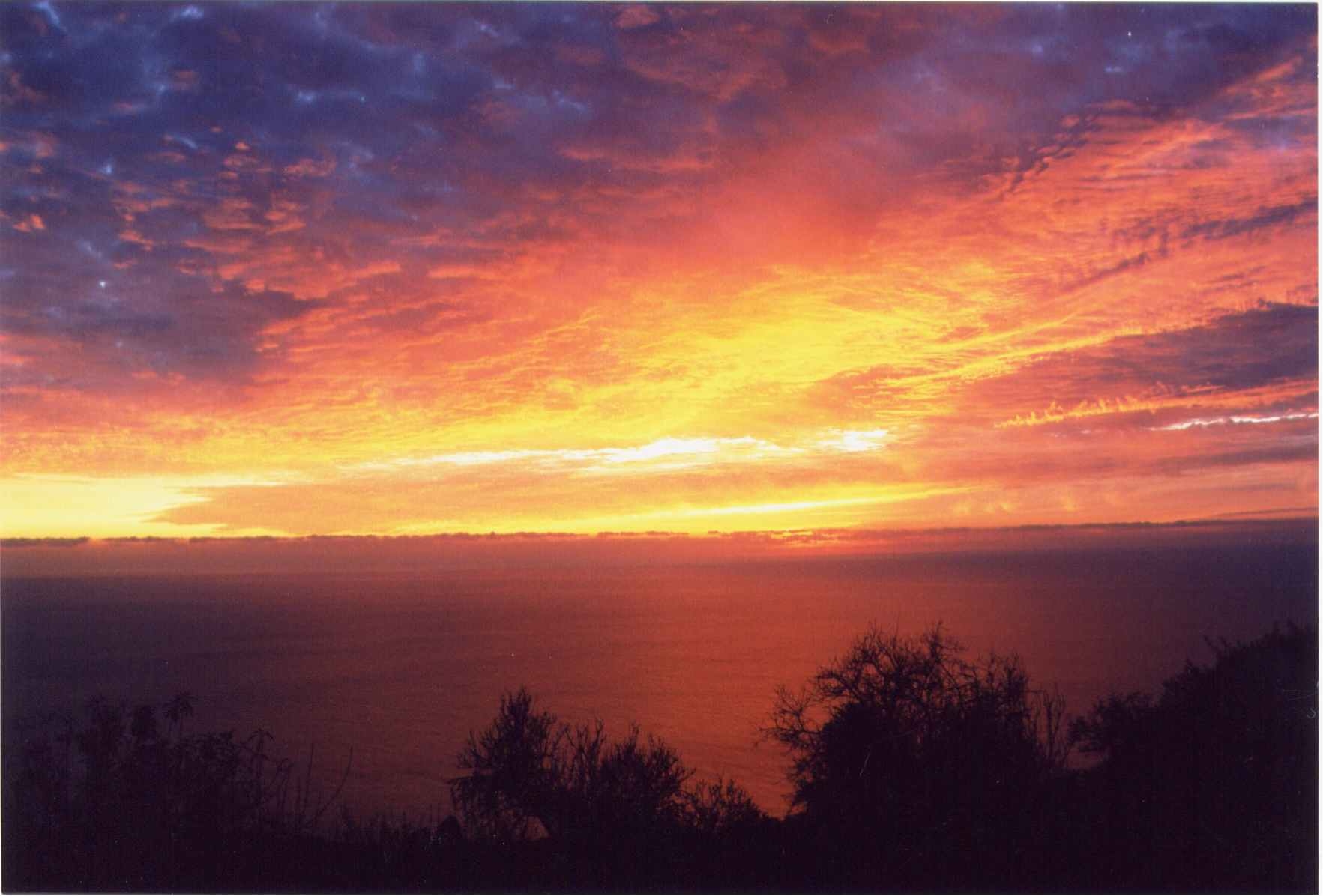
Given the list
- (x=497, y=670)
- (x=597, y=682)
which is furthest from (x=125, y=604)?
(x=597, y=682)

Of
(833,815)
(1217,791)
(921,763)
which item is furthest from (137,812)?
(1217,791)

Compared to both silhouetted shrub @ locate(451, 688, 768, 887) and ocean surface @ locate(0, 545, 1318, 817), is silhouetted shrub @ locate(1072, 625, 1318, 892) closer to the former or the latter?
silhouetted shrub @ locate(451, 688, 768, 887)

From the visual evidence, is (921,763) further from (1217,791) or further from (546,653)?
(546,653)

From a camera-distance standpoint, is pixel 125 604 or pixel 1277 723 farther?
pixel 125 604

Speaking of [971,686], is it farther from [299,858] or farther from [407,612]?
[407,612]

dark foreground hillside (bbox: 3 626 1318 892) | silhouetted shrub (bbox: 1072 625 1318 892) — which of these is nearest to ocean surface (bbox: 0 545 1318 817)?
dark foreground hillside (bbox: 3 626 1318 892)

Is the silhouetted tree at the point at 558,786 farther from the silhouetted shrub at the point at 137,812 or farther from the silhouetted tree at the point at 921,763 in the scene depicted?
the silhouetted shrub at the point at 137,812
